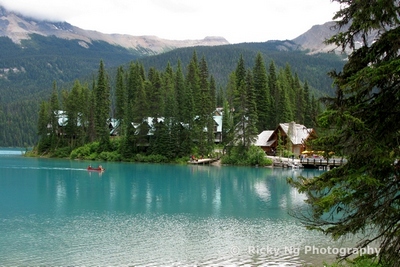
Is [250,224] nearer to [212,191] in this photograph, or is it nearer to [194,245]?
[194,245]

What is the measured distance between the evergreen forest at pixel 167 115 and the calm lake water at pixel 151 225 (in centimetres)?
2916

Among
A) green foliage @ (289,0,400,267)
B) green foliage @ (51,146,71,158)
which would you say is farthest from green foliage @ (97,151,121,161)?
green foliage @ (289,0,400,267)

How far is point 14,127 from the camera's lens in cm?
17975

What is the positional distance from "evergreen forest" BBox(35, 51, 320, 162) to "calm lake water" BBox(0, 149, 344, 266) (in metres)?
29.2

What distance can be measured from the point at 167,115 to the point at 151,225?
51030mm

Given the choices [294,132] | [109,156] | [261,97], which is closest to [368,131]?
[294,132]

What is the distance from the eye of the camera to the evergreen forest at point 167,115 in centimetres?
7319

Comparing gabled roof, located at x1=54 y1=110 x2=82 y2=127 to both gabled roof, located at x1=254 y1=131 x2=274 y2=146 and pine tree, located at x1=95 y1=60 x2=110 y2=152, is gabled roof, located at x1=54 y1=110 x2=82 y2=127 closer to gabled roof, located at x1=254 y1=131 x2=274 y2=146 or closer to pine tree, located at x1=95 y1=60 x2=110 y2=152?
pine tree, located at x1=95 y1=60 x2=110 y2=152

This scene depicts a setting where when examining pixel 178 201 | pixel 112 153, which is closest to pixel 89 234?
pixel 178 201

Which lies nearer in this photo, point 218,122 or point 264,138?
point 264,138

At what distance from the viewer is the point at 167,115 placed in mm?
73875

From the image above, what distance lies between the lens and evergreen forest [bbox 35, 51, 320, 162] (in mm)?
73188

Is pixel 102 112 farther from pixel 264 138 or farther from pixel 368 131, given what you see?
pixel 368 131

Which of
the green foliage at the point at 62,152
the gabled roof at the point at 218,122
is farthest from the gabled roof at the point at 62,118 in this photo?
the gabled roof at the point at 218,122
